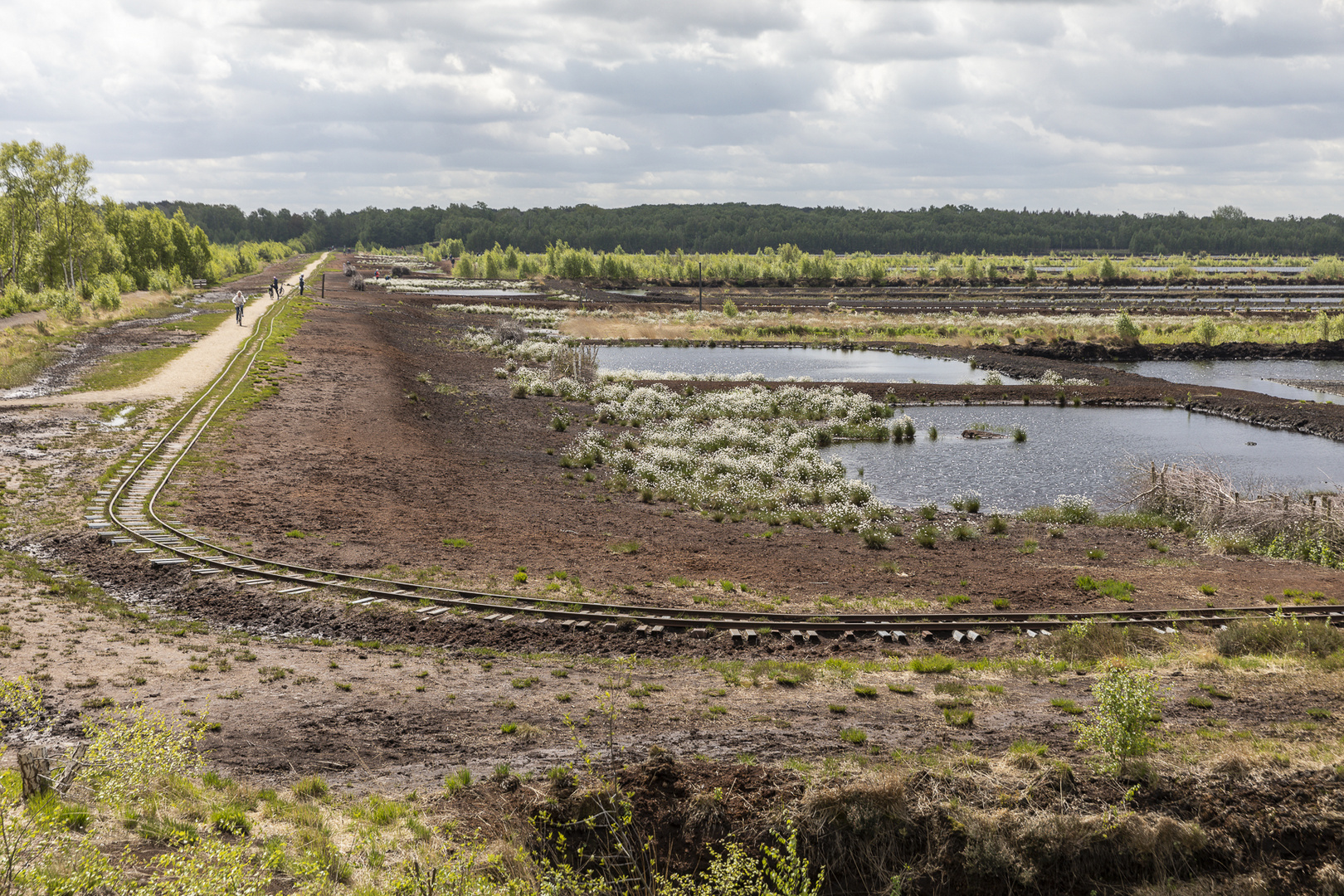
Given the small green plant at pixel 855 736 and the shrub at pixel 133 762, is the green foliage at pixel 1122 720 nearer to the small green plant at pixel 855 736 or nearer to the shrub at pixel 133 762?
the small green plant at pixel 855 736

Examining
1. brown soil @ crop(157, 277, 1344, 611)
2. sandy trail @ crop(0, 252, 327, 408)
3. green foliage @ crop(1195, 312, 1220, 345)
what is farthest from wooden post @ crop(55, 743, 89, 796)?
green foliage @ crop(1195, 312, 1220, 345)

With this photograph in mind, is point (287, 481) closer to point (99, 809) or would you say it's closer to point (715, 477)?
point (715, 477)

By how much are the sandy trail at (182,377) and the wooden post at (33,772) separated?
89.4ft

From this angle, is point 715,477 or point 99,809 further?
point 715,477

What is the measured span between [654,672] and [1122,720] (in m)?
6.74

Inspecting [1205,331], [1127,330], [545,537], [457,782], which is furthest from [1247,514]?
[1205,331]

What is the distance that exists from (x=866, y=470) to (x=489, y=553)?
16184 millimetres

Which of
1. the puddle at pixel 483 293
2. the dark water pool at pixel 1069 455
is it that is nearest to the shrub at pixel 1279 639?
the dark water pool at pixel 1069 455

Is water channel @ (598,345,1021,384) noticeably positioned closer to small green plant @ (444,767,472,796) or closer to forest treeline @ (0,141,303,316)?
forest treeline @ (0,141,303,316)

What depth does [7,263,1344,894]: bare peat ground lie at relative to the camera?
854 centimetres

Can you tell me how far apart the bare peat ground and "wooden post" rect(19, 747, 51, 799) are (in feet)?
6.18

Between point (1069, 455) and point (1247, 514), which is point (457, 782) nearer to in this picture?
point (1247, 514)

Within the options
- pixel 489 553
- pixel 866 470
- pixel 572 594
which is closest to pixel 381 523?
pixel 489 553

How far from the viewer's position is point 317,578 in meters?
17.0
